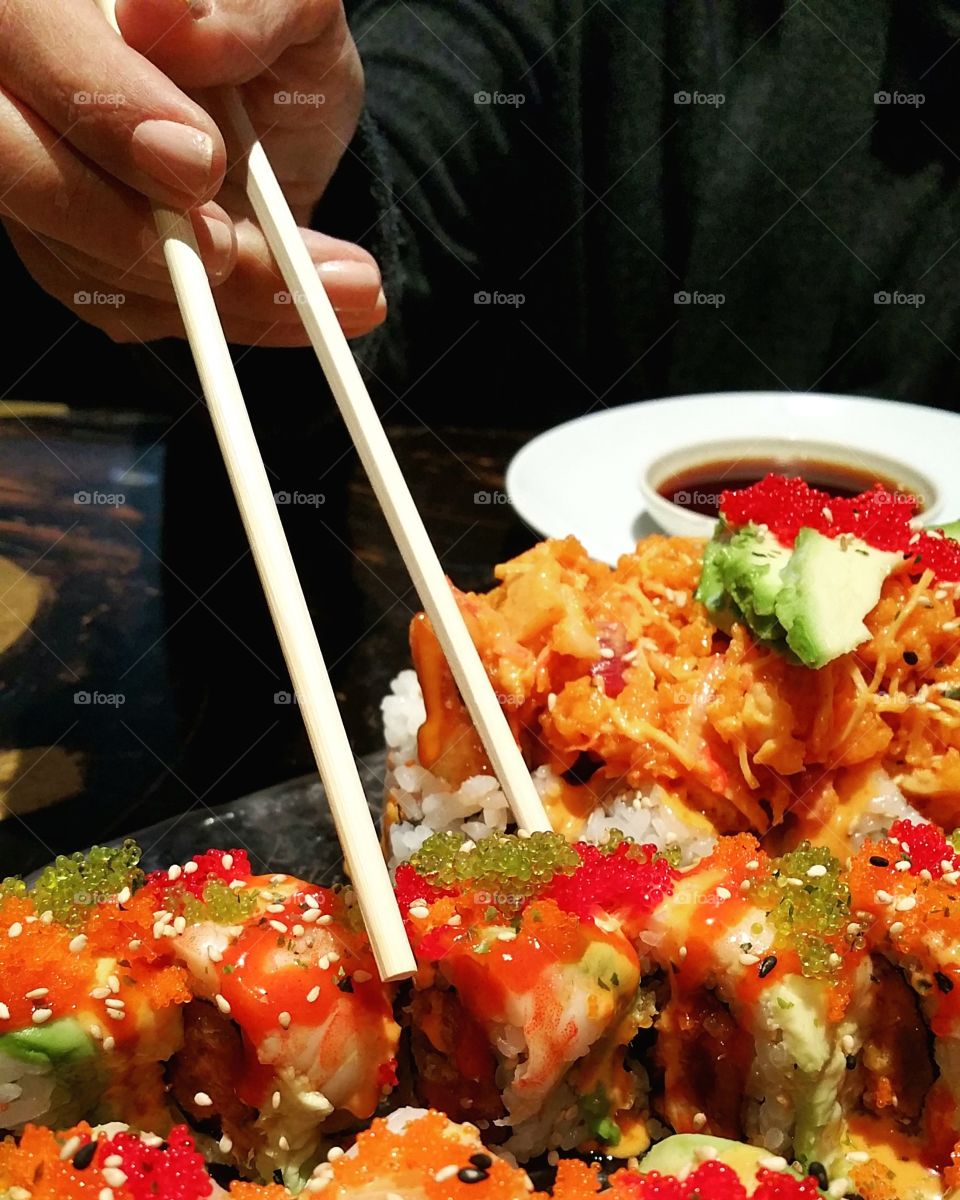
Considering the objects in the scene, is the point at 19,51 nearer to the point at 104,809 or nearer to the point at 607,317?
the point at 104,809

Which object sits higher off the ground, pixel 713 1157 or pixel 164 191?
pixel 164 191

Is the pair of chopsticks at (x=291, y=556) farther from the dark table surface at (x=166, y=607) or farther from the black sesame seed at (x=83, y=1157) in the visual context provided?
the dark table surface at (x=166, y=607)

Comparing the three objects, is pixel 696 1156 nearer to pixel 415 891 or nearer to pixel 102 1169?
pixel 415 891

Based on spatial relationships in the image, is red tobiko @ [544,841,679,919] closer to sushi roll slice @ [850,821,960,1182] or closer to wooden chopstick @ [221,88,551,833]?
wooden chopstick @ [221,88,551,833]

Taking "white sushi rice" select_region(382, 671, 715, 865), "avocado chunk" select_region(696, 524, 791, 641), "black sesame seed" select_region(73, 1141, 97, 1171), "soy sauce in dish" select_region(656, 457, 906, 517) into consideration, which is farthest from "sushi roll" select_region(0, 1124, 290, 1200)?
"soy sauce in dish" select_region(656, 457, 906, 517)

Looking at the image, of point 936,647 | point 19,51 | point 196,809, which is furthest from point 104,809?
point 936,647
